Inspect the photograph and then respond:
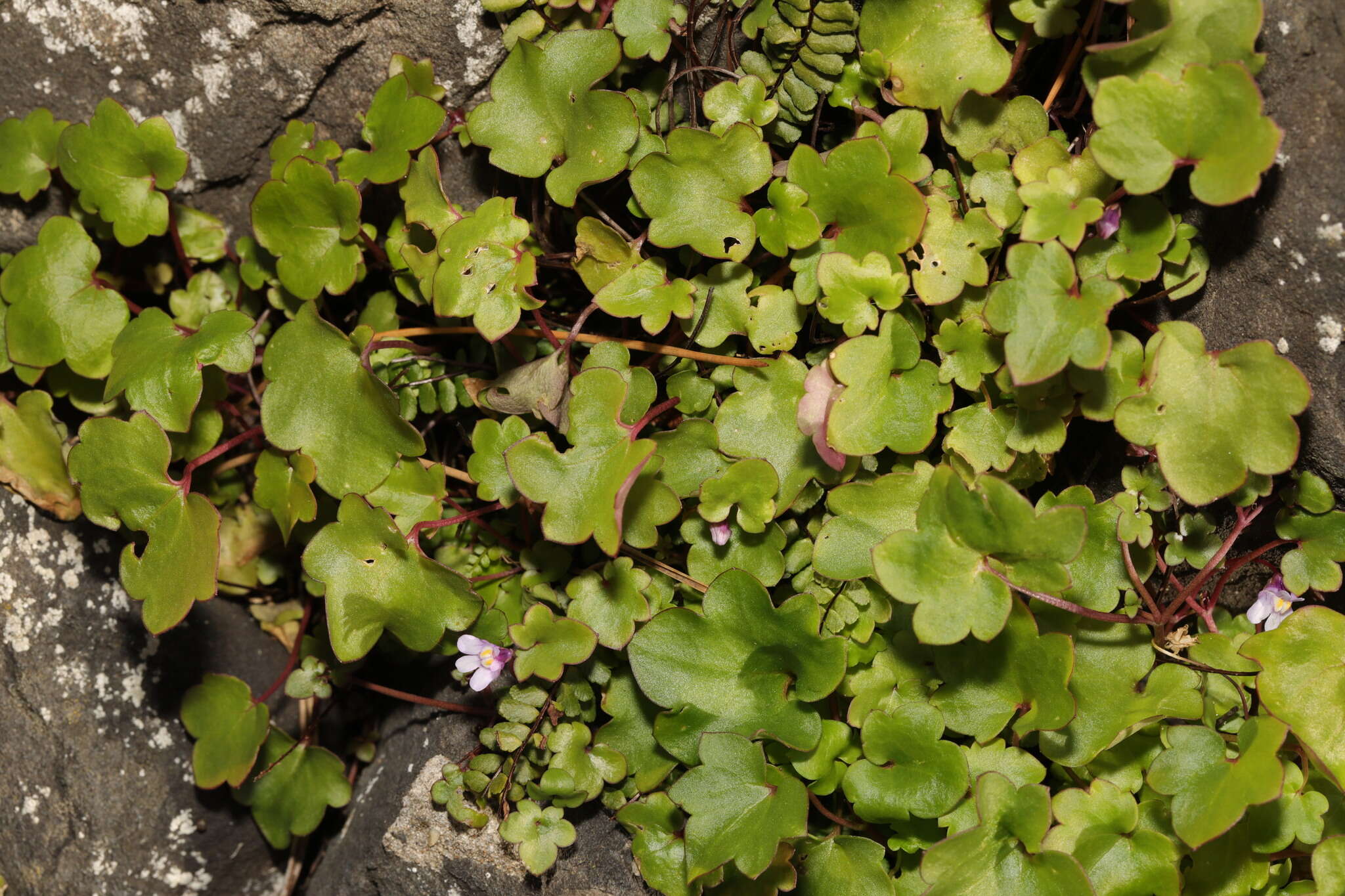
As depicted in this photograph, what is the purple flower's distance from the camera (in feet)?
5.71

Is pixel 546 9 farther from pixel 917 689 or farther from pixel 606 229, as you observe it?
pixel 917 689

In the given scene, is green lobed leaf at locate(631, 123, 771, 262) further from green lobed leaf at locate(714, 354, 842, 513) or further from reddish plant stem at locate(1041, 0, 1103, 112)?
reddish plant stem at locate(1041, 0, 1103, 112)

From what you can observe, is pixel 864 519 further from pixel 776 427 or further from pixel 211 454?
pixel 211 454

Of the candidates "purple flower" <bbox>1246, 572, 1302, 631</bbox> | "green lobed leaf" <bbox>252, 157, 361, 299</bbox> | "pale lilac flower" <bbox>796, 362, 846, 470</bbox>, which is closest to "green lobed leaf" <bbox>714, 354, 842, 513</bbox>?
"pale lilac flower" <bbox>796, 362, 846, 470</bbox>

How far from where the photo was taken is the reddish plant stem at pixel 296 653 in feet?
7.28

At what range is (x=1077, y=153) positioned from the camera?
179 centimetres

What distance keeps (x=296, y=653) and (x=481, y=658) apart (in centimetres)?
62

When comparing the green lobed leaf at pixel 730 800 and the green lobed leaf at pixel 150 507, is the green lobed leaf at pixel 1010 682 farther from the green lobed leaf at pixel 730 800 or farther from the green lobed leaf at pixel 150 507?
the green lobed leaf at pixel 150 507

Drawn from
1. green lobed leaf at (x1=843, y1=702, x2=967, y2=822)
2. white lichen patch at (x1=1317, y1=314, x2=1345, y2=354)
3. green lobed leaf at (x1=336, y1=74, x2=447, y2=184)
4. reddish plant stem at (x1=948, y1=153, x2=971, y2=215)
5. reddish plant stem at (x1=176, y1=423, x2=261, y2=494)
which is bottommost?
green lobed leaf at (x1=843, y1=702, x2=967, y2=822)

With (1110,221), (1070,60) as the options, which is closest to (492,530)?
(1110,221)

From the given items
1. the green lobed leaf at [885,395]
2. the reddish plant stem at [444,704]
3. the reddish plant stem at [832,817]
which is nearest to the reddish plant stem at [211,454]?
the reddish plant stem at [444,704]

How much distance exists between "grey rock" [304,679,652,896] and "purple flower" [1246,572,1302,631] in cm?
129

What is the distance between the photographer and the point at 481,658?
6.20 feet

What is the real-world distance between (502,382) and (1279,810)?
5.39 feet
